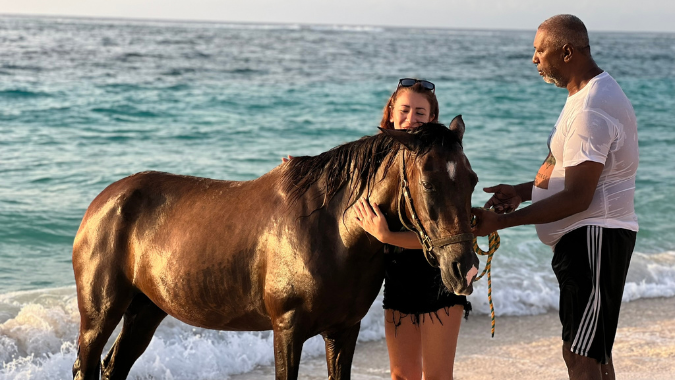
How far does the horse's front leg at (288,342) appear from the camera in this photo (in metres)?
2.51

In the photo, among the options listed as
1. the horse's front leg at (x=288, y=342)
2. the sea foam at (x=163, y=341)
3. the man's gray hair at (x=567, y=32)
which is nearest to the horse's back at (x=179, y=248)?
the horse's front leg at (x=288, y=342)

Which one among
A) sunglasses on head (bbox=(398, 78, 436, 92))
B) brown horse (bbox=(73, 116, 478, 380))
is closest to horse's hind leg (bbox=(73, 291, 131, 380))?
brown horse (bbox=(73, 116, 478, 380))

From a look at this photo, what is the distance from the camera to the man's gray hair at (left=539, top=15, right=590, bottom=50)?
2668mm

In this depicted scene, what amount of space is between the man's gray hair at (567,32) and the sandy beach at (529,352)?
96.2 inches

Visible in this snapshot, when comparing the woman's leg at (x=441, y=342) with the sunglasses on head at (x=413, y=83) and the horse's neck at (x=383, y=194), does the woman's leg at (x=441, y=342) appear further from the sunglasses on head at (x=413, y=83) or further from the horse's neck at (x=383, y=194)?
the sunglasses on head at (x=413, y=83)

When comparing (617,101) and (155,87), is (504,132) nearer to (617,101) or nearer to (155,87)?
(155,87)

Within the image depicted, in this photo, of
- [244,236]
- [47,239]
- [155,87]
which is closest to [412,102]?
[244,236]

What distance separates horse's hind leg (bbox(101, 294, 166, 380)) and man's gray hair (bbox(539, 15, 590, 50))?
6.68 feet

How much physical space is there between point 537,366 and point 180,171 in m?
7.09

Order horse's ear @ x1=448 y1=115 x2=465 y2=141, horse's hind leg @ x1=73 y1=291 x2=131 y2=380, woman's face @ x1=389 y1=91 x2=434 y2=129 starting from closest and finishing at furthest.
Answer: horse's ear @ x1=448 y1=115 x2=465 y2=141
horse's hind leg @ x1=73 y1=291 x2=131 y2=380
woman's face @ x1=389 y1=91 x2=434 y2=129

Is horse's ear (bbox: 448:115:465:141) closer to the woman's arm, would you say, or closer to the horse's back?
the woman's arm

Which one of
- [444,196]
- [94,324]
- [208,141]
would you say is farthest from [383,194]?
[208,141]

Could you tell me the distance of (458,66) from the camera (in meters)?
30.1

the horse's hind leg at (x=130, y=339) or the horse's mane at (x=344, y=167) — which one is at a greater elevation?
the horse's mane at (x=344, y=167)
